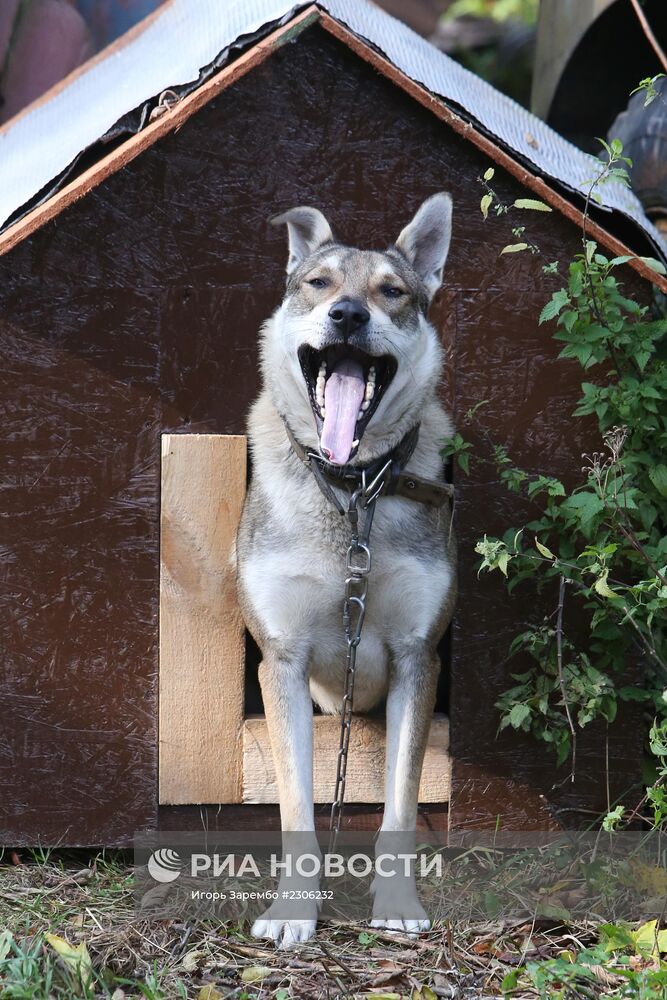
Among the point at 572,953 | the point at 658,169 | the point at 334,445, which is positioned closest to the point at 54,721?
the point at 334,445

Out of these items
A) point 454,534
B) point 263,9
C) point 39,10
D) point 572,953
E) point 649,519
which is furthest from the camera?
point 39,10

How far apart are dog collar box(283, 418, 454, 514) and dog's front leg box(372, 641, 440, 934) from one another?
0.45m

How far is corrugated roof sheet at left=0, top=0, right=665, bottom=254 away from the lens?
3406 millimetres

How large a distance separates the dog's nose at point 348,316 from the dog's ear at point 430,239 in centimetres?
41

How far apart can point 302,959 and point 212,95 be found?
2.45 m

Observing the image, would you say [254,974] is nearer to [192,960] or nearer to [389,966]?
[192,960]

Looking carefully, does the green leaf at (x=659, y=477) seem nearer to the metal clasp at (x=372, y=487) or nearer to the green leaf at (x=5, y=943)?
the metal clasp at (x=372, y=487)

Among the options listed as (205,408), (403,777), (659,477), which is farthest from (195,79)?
(403,777)

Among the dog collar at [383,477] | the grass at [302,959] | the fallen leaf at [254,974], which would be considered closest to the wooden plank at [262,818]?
the grass at [302,959]

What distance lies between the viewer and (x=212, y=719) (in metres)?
3.41

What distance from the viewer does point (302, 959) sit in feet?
9.27

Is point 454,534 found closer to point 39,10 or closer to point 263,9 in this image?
point 263,9

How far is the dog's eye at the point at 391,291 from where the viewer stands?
3.13m

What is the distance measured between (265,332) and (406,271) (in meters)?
0.47
